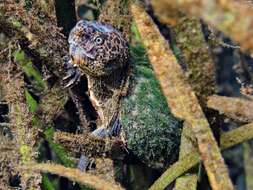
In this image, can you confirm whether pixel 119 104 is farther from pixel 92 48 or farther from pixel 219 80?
pixel 219 80

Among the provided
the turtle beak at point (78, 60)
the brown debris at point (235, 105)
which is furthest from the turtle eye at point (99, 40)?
the brown debris at point (235, 105)

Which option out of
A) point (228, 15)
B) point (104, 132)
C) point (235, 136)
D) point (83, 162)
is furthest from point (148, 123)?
point (228, 15)

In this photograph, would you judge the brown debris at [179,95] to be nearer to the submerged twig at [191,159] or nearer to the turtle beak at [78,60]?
the submerged twig at [191,159]

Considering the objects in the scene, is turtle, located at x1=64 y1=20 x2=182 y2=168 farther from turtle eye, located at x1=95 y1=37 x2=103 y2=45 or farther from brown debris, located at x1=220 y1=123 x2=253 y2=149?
brown debris, located at x1=220 y1=123 x2=253 y2=149

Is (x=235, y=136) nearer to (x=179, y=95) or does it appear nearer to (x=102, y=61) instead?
(x=179, y=95)

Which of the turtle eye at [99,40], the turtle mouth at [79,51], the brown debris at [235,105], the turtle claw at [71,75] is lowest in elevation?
the brown debris at [235,105]

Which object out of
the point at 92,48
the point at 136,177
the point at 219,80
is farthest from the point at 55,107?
the point at 219,80

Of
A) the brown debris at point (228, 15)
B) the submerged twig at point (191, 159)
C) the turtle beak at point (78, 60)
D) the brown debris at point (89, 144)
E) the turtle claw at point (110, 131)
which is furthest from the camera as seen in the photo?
the turtle claw at point (110, 131)
